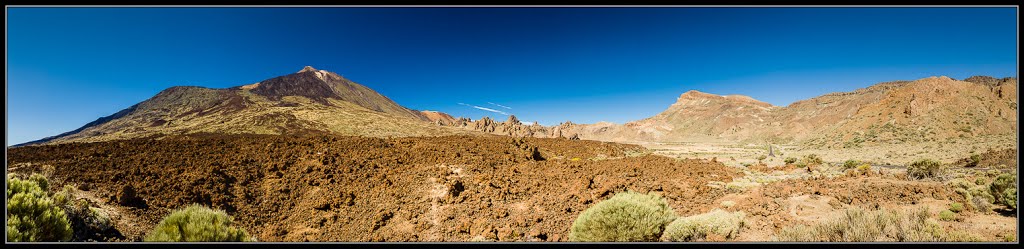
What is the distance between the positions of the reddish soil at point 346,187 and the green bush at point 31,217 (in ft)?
5.85

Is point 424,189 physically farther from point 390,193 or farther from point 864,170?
point 864,170

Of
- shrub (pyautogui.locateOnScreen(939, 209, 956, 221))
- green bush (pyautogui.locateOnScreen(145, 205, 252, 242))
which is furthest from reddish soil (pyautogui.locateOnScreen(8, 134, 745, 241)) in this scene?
shrub (pyautogui.locateOnScreen(939, 209, 956, 221))

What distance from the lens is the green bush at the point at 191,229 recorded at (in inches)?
159

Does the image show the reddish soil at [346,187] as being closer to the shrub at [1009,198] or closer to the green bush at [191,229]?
the shrub at [1009,198]

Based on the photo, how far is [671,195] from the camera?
29.6 ft

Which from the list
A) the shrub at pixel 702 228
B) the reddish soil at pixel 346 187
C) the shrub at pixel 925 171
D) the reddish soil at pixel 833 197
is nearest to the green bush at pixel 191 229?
the reddish soil at pixel 346 187

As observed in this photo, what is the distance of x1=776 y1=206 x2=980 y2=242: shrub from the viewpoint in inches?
159

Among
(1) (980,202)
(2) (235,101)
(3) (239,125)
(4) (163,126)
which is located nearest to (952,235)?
(1) (980,202)

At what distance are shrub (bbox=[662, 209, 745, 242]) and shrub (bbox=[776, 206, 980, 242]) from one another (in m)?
0.96

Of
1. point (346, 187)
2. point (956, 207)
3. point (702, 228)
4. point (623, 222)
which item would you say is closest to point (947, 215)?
point (956, 207)

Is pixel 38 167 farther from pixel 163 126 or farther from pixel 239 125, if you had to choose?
pixel 163 126

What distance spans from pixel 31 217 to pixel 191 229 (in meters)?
1.61

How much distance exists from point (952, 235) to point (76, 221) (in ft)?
38.9

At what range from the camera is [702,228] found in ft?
18.0
